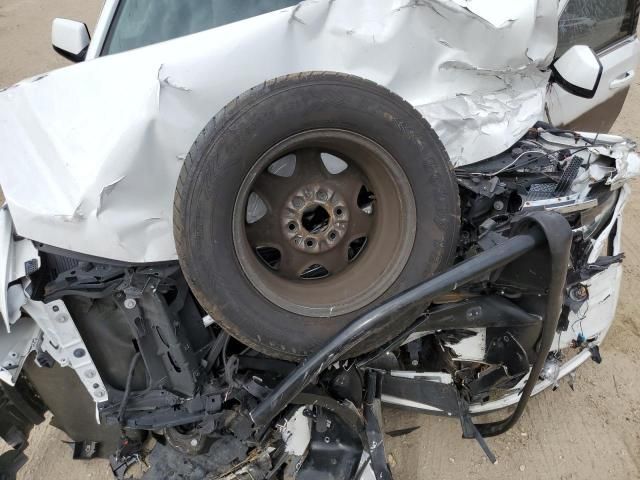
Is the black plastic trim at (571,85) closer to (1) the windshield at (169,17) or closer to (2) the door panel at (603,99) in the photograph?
(2) the door panel at (603,99)

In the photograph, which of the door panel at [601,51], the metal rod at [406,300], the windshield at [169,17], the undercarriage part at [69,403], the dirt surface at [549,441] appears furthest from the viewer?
the door panel at [601,51]

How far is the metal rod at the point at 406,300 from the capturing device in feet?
5.63

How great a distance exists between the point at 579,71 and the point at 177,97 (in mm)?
1828

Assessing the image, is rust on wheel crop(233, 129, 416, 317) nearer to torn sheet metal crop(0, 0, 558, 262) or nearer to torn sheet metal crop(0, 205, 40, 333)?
torn sheet metal crop(0, 0, 558, 262)

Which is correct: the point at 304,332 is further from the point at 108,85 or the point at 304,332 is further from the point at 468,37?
the point at 468,37

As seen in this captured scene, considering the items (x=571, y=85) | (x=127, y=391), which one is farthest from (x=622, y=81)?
(x=127, y=391)

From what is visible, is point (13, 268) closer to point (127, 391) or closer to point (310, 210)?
point (127, 391)

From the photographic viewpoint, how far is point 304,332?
1.86 meters

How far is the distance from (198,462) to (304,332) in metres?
0.87

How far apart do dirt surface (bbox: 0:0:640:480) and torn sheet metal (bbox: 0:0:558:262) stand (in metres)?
1.53

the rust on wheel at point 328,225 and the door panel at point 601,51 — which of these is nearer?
the rust on wheel at point 328,225

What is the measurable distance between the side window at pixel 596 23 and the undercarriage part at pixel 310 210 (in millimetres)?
1513

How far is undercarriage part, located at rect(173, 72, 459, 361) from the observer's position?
172 centimetres

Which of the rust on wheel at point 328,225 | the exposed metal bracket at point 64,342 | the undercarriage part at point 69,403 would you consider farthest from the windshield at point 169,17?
the undercarriage part at point 69,403
